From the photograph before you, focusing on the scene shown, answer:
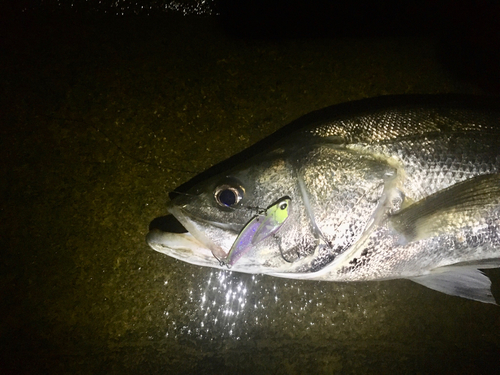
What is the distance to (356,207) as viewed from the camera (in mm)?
1334

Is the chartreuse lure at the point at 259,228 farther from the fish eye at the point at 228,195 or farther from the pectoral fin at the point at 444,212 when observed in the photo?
the pectoral fin at the point at 444,212

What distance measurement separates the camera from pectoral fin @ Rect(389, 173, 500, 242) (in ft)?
4.41

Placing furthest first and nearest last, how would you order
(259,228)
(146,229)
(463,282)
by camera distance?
(146,229)
(463,282)
(259,228)

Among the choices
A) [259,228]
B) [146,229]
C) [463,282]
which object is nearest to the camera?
[259,228]

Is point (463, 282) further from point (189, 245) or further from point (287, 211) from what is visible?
point (189, 245)

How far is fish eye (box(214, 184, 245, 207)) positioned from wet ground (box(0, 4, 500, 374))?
55 centimetres

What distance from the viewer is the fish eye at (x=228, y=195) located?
1362 millimetres

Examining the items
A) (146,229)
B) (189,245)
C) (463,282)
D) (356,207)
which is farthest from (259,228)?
(463,282)

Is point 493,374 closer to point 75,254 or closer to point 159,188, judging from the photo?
point 159,188

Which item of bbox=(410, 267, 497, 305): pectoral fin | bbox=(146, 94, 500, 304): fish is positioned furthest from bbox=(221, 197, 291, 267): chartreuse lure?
bbox=(410, 267, 497, 305): pectoral fin

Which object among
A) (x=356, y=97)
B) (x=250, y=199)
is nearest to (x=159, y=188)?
(x=250, y=199)

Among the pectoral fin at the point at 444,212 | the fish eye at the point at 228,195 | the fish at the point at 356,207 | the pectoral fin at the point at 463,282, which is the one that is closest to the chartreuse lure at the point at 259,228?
the fish at the point at 356,207

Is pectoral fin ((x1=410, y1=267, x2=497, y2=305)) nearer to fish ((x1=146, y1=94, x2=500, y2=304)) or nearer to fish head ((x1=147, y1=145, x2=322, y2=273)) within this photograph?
fish ((x1=146, y1=94, x2=500, y2=304))

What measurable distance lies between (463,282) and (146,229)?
1890 millimetres
